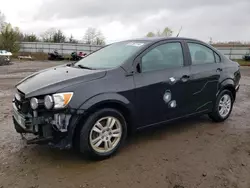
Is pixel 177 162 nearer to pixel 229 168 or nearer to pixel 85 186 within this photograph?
pixel 229 168

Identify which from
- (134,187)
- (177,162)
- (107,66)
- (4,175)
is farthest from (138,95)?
(4,175)

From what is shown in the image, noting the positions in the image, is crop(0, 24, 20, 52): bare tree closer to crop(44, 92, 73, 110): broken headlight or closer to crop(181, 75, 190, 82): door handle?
crop(181, 75, 190, 82): door handle

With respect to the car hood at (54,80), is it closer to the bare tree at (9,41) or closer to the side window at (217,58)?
Answer: the side window at (217,58)

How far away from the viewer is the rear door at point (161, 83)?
12.4 ft

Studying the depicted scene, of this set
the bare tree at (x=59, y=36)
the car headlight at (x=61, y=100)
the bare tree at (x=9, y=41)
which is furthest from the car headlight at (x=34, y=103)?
the bare tree at (x=59, y=36)

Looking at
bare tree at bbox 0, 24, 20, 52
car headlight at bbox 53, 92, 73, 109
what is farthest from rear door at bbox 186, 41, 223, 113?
bare tree at bbox 0, 24, 20, 52

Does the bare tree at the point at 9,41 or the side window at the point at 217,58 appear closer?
the side window at the point at 217,58

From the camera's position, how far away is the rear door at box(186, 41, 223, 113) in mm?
4414

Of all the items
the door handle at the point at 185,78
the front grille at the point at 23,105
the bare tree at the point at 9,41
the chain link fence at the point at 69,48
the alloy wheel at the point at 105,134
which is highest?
the bare tree at the point at 9,41

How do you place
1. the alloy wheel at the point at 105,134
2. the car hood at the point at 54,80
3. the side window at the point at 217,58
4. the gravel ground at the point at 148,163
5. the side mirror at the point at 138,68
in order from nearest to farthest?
the gravel ground at the point at 148,163, the car hood at the point at 54,80, the alloy wheel at the point at 105,134, the side mirror at the point at 138,68, the side window at the point at 217,58

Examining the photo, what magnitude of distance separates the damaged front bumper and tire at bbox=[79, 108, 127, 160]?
17 cm

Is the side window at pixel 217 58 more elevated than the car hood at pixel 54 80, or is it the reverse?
the side window at pixel 217 58

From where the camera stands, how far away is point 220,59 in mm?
5016

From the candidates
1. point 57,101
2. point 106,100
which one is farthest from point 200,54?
point 57,101
